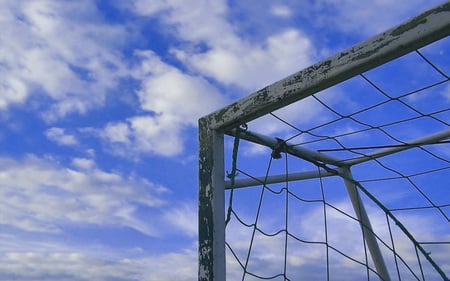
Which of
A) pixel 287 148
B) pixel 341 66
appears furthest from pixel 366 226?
pixel 341 66

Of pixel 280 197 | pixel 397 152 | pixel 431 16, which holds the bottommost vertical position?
pixel 280 197

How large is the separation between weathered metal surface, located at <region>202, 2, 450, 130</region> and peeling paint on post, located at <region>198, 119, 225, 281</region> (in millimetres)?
79

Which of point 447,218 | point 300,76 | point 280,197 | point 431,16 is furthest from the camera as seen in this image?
point 447,218

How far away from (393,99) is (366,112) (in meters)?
0.27

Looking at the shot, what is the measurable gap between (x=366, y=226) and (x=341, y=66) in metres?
1.71

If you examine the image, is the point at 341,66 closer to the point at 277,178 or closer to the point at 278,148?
the point at 278,148

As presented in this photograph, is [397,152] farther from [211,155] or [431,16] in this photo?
[431,16]

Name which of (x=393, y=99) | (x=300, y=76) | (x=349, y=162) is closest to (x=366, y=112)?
(x=393, y=99)

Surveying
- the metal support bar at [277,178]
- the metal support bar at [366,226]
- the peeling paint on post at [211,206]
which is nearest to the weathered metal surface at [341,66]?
the peeling paint on post at [211,206]

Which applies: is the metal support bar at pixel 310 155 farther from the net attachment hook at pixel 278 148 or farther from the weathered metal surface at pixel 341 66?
the weathered metal surface at pixel 341 66

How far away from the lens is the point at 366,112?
2184mm

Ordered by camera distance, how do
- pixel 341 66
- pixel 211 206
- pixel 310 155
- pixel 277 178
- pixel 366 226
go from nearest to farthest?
pixel 341 66, pixel 211 206, pixel 277 178, pixel 310 155, pixel 366 226

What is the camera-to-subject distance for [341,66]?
163 cm

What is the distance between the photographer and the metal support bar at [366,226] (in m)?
3.02
